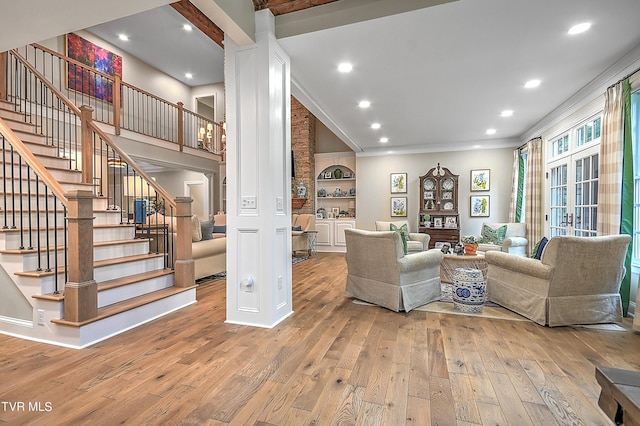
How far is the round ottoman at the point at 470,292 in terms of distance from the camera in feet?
10.6

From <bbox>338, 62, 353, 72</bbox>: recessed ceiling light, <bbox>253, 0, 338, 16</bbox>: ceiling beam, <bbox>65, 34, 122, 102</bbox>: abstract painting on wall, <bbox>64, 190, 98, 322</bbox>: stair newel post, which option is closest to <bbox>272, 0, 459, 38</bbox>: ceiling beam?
<bbox>253, 0, 338, 16</bbox>: ceiling beam

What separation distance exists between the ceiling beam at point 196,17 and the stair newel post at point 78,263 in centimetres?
179

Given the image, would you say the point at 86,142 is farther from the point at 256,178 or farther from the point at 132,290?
the point at 256,178

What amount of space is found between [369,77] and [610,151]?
2.72 m

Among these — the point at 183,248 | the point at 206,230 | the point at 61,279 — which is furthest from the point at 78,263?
the point at 206,230

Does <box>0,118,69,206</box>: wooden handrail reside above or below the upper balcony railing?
below

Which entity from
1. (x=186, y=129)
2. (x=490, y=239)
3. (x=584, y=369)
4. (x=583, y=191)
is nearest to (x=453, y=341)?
(x=584, y=369)

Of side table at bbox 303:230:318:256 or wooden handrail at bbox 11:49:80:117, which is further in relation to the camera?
side table at bbox 303:230:318:256

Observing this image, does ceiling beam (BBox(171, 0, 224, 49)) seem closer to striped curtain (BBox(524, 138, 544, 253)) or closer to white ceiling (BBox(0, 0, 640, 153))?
white ceiling (BBox(0, 0, 640, 153))

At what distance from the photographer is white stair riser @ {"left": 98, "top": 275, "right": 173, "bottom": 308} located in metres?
2.88

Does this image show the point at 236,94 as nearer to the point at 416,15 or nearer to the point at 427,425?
the point at 416,15

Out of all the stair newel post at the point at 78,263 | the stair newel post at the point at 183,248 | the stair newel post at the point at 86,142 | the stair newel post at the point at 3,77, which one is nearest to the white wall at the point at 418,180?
the stair newel post at the point at 183,248

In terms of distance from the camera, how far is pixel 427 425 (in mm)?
1513

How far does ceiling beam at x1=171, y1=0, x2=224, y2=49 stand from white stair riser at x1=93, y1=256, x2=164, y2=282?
259cm
